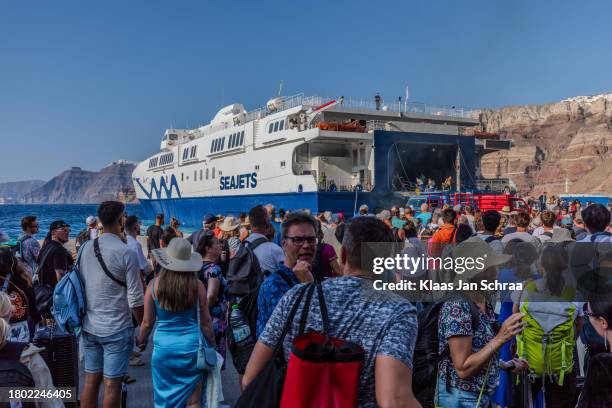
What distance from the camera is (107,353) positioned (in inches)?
148

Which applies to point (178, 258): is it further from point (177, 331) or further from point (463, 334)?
point (463, 334)

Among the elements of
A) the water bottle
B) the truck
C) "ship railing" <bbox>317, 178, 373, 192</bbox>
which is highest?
"ship railing" <bbox>317, 178, 373, 192</bbox>

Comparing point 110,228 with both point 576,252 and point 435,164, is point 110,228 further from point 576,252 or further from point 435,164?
point 435,164

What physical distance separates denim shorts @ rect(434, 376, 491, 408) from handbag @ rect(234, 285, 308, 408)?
1.10 meters

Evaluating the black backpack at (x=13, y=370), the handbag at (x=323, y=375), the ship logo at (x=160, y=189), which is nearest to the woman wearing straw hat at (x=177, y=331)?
the black backpack at (x=13, y=370)

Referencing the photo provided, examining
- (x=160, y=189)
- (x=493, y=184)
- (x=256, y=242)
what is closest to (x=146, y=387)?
(x=256, y=242)

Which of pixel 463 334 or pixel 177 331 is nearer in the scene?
pixel 463 334

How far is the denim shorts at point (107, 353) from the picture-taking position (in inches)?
147

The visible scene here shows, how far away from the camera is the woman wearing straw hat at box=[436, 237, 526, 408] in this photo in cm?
246

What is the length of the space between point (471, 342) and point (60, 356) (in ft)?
9.61

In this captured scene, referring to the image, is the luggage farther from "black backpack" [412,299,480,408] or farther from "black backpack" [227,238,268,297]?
"black backpack" [412,299,480,408]

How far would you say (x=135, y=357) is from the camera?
5887mm

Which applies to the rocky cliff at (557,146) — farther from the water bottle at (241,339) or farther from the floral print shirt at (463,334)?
the water bottle at (241,339)

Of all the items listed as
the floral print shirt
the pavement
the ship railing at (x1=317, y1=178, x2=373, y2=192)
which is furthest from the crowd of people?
the ship railing at (x1=317, y1=178, x2=373, y2=192)
